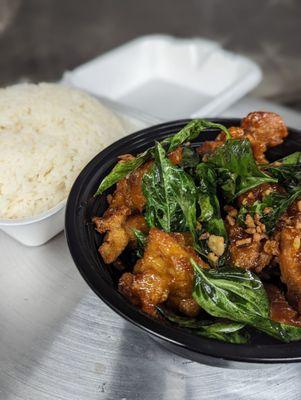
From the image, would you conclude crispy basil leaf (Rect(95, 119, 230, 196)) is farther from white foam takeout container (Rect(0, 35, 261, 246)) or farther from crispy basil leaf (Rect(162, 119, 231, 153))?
white foam takeout container (Rect(0, 35, 261, 246))

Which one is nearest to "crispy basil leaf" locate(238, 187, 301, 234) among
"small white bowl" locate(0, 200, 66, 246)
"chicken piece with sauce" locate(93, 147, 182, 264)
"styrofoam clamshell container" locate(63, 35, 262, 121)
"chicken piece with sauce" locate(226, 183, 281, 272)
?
"chicken piece with sauce" locate(226, 183, 281, 272)

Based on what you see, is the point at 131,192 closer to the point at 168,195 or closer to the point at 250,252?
the point at 168,195

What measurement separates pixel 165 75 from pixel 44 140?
164 cm

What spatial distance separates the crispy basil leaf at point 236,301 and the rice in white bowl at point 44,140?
87 cm

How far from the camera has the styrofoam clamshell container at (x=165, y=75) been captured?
10.4ft

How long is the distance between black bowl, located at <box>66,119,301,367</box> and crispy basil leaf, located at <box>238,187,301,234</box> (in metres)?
0.35

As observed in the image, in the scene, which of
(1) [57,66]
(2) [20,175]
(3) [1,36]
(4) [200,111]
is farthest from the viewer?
(3) [1,36]

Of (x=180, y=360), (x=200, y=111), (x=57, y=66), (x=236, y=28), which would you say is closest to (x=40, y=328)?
(x=180, y=360)

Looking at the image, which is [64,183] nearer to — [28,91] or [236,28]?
[28,91]

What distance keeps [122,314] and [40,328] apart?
22.5 inches

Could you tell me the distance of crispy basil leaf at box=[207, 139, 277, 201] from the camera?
1543 mm

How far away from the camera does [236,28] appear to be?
20.1 feet

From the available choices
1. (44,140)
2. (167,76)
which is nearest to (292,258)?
(44,140)

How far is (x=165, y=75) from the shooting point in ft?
11.6
